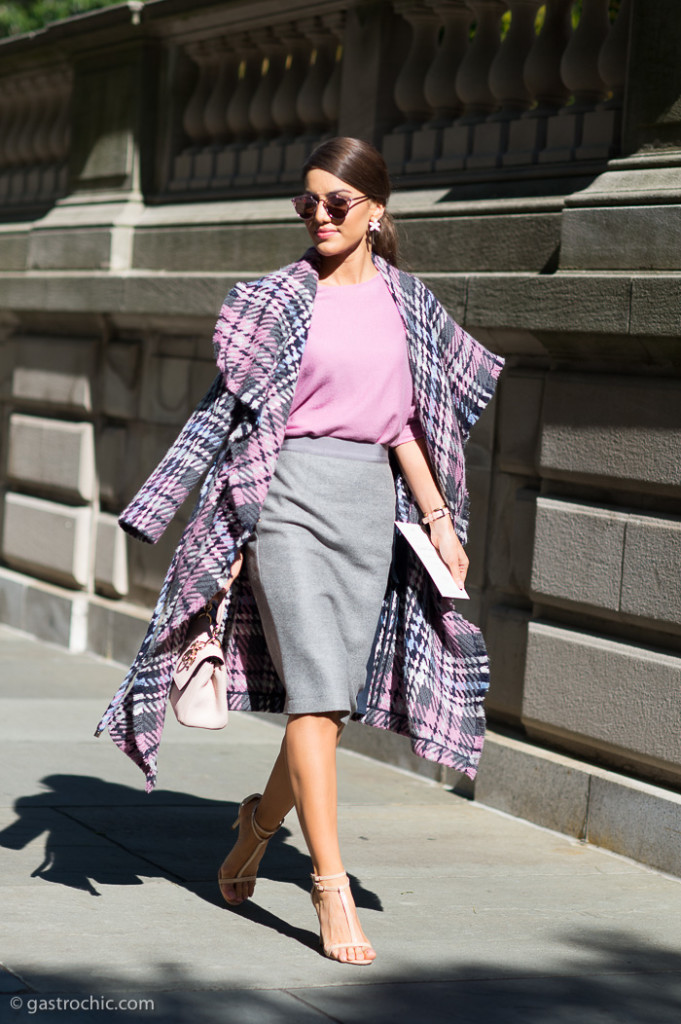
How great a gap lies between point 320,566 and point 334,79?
3871 mm

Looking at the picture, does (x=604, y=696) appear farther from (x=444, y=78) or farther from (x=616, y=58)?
(x=444, y=78)

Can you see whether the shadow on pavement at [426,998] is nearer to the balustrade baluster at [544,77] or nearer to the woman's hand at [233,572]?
the woman's hand at [233,572]

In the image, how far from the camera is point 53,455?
9.16 meters

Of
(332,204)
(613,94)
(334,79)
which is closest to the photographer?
(332,204)

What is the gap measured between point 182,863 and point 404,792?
137cm

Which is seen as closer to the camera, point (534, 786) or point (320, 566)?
point (320, 566)

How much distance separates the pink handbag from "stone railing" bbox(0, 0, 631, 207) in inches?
98.0

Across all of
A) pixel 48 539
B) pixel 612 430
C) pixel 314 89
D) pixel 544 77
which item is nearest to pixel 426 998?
pixel 612 430

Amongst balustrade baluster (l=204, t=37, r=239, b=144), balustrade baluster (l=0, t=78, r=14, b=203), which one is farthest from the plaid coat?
balustrade baluster (l=0, t=78, r=14, b=203)

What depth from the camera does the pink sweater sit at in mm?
3994

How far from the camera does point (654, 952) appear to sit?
4.19 metres

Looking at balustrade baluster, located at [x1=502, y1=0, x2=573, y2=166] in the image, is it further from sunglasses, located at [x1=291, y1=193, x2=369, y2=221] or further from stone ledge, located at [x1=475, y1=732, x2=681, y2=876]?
stone ledge, located at [x1=475, y1=732, x2=681, y2=876]

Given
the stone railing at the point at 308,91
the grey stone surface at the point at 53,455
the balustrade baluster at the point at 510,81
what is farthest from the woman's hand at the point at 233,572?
the grey stone surface at the point at 53,455

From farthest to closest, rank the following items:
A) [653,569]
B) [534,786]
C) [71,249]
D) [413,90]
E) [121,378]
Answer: [71,249] < [121,378] < [413,90] < [534,786] < [653,569]
